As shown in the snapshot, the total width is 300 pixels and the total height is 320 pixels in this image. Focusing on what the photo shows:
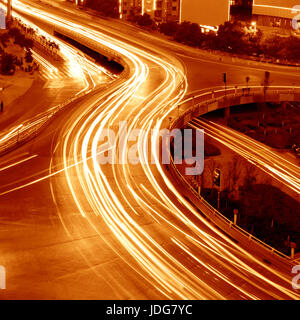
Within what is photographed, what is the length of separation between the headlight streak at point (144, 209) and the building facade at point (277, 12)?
1322 inches

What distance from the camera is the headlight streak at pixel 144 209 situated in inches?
460

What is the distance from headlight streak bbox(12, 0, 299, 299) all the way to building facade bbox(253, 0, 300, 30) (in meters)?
33.6

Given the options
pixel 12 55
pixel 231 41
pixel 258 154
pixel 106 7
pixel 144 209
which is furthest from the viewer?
pixel 106 7

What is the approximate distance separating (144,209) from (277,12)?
47.3m

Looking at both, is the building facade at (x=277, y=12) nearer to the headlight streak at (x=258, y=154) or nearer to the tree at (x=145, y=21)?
the tree at (x=145, y=21)

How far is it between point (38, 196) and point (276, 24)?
47911mm

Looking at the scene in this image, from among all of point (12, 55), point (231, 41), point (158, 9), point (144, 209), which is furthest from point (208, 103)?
point (158, 9)

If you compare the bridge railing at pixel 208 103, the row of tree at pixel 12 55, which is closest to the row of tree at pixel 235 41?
the bridge railing at pixel 208 103

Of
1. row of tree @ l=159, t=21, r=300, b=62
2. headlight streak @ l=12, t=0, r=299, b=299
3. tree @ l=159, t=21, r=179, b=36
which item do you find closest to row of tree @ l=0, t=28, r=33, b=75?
headlight streak @ l=12, t=0, r=299, b=299

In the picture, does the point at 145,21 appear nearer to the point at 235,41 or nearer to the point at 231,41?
the point at 231,41

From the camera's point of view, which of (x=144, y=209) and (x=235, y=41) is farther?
(x=235, y=41)

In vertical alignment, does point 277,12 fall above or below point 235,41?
above

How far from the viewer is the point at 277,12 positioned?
57.5 metres

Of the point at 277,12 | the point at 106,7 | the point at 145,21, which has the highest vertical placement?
the point at 106,7
